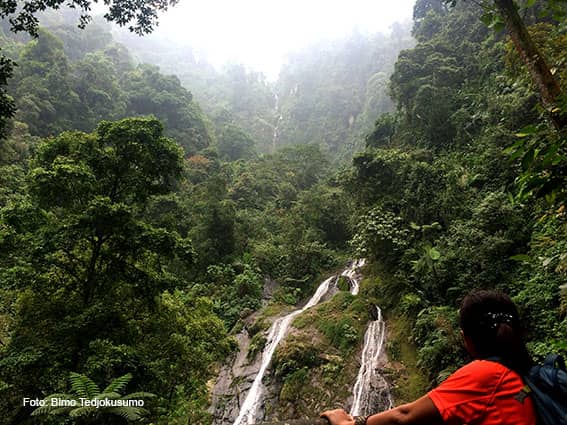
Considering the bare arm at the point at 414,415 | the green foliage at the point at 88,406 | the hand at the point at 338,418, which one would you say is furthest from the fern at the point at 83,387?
the bare arm at the point at 414,415

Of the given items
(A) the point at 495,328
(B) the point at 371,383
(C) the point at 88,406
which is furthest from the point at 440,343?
(A) the point at 495,328

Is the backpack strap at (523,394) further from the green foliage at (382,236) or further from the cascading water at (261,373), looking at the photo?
the green foliage at (382,236)

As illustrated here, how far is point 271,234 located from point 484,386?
22245mm

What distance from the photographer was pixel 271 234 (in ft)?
77.4

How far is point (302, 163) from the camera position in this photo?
111ft

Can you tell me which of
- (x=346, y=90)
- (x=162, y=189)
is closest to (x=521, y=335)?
(x=162, y=189)

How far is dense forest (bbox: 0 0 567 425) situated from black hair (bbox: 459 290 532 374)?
2.97 feet

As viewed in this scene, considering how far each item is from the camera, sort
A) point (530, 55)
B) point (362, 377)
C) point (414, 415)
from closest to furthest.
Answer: point (414, 415)
point (530, 55)
point (362, 377)

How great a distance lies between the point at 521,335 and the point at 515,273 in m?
8.32

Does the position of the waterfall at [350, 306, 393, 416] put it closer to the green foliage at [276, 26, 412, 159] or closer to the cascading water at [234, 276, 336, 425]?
the cascading water at [234, 276, 336, 425]

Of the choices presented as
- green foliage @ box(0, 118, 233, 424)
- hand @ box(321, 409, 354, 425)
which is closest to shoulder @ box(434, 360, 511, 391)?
hand @ box(321, 409, 354, 425)

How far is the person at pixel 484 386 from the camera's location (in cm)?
138

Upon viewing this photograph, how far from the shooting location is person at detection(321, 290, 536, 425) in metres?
1.38

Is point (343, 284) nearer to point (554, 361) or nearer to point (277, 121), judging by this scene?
point (554, 361)
